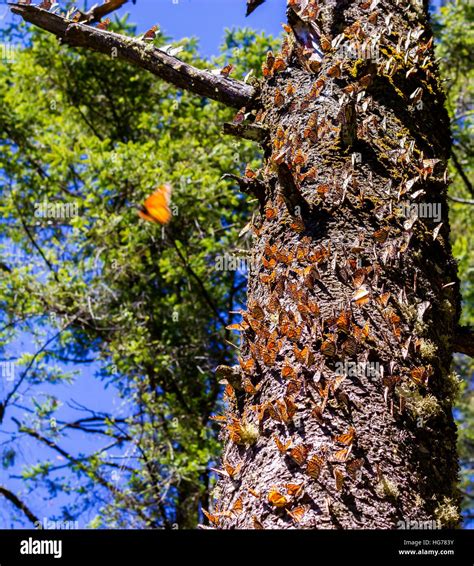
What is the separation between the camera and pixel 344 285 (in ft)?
7.76

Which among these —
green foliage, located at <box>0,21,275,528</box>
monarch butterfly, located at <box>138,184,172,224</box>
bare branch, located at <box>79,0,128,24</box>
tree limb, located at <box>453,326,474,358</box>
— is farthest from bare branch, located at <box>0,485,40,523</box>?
tree limb, located at <box>453,326,474,358</box>

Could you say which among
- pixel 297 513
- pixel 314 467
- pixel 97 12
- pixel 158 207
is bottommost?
pixel 297 513

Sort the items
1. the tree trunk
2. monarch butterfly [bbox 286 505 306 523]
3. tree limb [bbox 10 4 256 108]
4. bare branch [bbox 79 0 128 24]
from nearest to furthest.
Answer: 1. monarch butterfly [bbox 286 505 306 523]
2. the tree trunk
3. tree limb [bbox 10 4 256 108]
4. bare branch [bbox 79 0 128 24]

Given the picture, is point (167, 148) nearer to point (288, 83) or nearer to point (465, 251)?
point (465, 251)

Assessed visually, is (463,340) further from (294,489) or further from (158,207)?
(158,207)

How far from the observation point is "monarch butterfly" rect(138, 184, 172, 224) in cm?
767

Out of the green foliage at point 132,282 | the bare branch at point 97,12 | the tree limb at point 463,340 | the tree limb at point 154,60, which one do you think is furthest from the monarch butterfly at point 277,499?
the green foliage at point 132,282

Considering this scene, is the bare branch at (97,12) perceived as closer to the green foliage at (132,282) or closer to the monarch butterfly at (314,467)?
the monarch butterfly at (314,467)

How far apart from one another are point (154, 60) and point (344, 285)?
1353 mm

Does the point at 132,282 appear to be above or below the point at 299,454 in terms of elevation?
above

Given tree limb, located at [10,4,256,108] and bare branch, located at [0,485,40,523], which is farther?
bare branch, located at [0,485,40,523]

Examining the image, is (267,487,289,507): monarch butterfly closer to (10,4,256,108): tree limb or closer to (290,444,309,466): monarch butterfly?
(290,444,309,466): monarch butterfly

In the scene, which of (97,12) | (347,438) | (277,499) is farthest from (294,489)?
(97,12)

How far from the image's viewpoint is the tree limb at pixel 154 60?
10.1 ft
